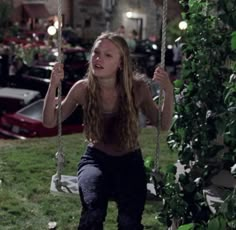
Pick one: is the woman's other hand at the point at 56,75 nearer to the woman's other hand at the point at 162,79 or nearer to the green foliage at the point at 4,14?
the woman's other hand at the point at 162,79

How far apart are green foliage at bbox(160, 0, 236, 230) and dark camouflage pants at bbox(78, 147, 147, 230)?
28 cm

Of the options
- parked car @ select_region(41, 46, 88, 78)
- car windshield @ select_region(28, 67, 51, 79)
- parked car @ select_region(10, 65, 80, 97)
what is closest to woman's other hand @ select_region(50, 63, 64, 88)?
parked car @ select_region(10, 65, 80, 97)

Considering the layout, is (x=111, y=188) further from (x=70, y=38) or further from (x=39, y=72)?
(x=70, y=38)

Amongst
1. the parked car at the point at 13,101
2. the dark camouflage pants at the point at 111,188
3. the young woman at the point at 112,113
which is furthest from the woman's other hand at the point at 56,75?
the parked car at the point at 13,101

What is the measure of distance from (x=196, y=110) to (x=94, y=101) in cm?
62

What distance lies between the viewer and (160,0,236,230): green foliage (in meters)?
3.46

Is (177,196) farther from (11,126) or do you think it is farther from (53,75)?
(11,126)

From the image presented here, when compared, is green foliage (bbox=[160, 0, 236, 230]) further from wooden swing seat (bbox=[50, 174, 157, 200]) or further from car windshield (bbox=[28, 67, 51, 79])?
car windshield (bbox=[28, 67, 51, 79])

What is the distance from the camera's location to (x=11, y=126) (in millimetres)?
10844

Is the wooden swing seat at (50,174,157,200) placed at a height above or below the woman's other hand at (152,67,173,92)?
below

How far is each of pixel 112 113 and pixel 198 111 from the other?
524 millimetres

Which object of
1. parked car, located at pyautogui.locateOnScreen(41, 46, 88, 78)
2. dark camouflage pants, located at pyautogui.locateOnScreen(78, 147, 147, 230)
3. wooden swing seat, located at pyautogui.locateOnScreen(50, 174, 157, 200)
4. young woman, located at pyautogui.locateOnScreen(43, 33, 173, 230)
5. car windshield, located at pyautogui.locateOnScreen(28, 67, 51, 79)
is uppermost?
young woman, located at pyautogui.locateOnScreen(43, 33, 173, 230)

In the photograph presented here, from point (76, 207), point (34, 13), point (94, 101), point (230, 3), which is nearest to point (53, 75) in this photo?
point (94, 101)

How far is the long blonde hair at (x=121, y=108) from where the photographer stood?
11.2 ft
